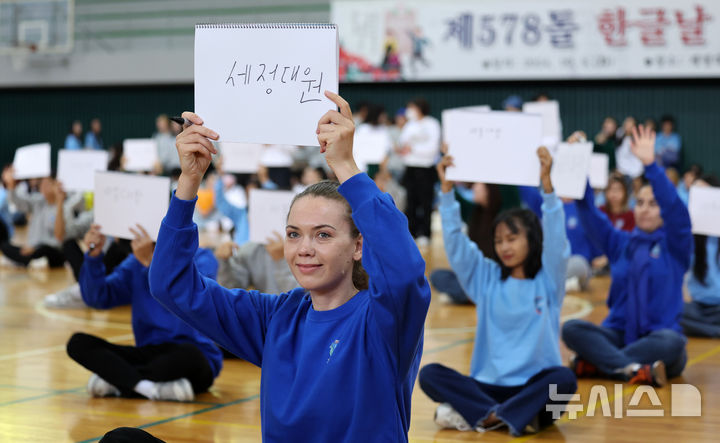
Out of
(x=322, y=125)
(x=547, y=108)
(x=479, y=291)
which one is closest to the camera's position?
(x=322, y=125)

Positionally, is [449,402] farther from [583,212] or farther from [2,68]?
[2,68]

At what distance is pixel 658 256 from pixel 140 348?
2.91m

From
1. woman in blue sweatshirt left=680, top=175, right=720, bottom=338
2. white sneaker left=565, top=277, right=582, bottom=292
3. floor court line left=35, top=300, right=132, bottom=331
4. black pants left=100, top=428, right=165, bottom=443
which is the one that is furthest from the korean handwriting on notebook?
white sneaker left=565, top=277, right=582, bottom=292

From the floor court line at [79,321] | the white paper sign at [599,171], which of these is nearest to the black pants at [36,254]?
the floor court line at [79,321]

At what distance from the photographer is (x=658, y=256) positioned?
18.1ft

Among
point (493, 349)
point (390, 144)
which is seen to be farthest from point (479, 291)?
point (390, 144)

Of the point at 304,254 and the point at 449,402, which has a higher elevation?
the point at 304,254

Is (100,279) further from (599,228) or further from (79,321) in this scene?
(599,228)

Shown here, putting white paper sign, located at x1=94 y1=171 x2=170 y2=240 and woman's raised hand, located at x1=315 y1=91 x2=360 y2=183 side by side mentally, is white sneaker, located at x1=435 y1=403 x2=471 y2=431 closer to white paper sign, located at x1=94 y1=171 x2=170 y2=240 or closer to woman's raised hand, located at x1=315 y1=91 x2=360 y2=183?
white paper sign, located at x1=94 y1=171 x2=170 y2=240

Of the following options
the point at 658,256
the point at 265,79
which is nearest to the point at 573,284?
the point at 658,256

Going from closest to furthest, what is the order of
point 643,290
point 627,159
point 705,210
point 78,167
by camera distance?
point 643,290 → point 705,210 → point 78,167 → point 627,159

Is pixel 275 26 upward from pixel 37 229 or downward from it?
upward

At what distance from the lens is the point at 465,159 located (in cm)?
510

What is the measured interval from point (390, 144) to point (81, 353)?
918 centimetres
